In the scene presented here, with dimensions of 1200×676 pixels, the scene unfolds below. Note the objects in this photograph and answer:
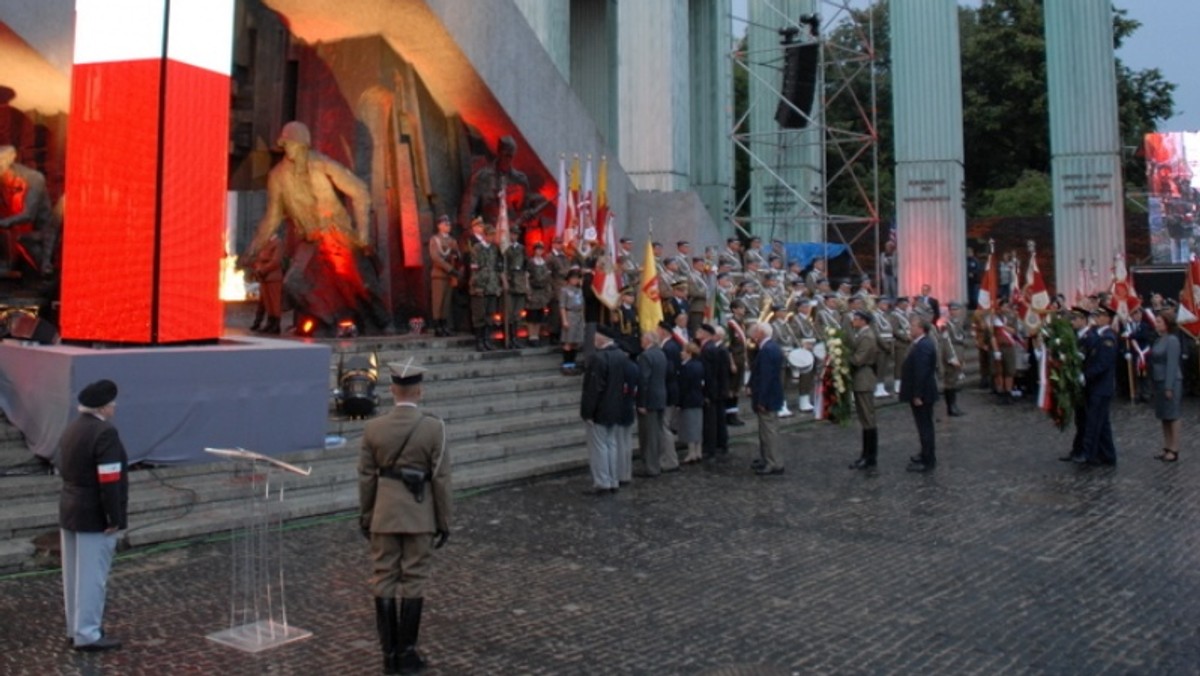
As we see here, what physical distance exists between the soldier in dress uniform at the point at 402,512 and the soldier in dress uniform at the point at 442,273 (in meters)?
10.1

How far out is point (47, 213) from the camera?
1427 centimetres

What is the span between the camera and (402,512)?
5.45m

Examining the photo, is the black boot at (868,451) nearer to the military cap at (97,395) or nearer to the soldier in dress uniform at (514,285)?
the soldier in dress uniform at (514,285)

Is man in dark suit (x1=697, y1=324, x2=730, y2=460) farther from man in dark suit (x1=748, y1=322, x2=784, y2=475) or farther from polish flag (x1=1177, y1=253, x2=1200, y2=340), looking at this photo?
polish flag (x1=1177, y1=253, x2=1200, y2=340)

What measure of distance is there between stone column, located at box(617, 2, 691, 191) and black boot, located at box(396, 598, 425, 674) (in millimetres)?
21244

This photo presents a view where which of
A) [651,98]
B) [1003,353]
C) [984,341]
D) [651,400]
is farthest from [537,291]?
[651,98]

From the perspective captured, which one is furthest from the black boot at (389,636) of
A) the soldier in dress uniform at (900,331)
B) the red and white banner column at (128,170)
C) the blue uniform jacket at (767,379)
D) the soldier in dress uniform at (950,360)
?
the soldier in dress uniform at (900,331)

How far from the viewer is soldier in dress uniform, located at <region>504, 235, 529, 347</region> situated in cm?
1557

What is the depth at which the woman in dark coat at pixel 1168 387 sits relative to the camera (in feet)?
39.8

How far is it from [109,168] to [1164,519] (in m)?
10.0

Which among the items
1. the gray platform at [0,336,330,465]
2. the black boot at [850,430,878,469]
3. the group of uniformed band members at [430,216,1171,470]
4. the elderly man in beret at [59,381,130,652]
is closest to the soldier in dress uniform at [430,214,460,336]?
the group of uniformed band members at [430,216,1171,470]

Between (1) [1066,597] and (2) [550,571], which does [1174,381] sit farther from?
(2) [550,571]

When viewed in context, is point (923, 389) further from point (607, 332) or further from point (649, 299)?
point (649, 299)

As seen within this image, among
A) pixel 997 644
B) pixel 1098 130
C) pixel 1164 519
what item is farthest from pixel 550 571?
pixel 1098 130
